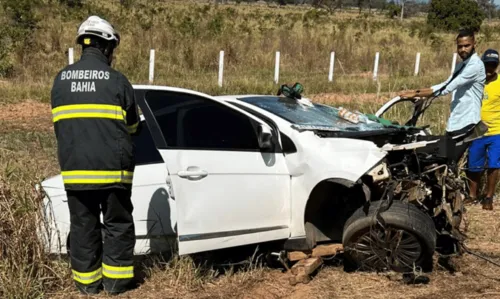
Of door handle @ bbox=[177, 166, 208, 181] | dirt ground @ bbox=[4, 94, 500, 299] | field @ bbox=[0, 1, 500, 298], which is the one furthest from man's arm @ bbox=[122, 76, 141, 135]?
dirt ground @ bbox=[4, 94, 500, 299]

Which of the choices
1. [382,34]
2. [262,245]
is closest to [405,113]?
[262,245]

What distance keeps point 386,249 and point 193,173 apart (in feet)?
5.25

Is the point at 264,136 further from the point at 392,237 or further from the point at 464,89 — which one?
the point at 464,89

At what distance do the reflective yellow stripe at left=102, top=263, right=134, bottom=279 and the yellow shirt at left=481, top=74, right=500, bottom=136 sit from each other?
455 centimetres

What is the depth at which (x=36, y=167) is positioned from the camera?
4.59m

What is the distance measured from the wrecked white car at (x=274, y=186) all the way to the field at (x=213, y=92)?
21 centimetres

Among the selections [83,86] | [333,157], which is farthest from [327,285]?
[83,86]

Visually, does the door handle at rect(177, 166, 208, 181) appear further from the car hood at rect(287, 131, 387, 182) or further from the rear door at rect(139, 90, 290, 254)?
the car hood at rect(287, 131, 387, 182)

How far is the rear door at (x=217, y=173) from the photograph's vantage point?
13.2 ft

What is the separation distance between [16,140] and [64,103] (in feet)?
19.5

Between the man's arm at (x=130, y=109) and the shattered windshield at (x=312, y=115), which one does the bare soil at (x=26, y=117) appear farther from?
the man's arm at (x=130, y=109)

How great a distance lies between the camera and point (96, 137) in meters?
3.76

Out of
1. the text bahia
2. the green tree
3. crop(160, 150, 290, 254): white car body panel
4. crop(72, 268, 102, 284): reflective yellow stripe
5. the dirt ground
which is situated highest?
the green tree

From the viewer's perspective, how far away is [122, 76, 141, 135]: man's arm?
3.82 metres
